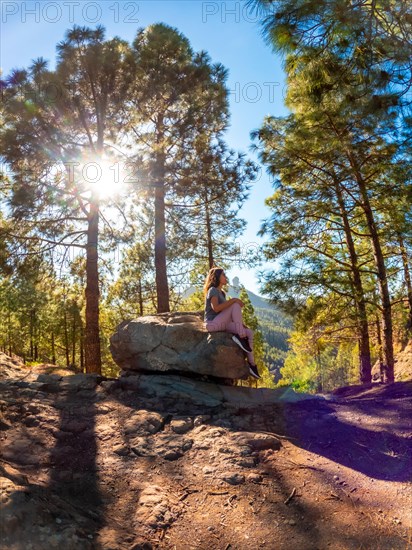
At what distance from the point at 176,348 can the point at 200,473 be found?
3.04 metres

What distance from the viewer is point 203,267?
1608 cm

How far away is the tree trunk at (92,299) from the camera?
9.88m

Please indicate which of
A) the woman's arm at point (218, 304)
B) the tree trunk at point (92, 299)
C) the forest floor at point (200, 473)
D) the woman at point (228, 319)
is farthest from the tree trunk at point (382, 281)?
the tree trunk at point (92, 299)

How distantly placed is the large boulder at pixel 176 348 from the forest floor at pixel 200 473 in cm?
99

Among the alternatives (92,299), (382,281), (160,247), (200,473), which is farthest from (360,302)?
(92,299)

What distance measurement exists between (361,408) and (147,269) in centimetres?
973

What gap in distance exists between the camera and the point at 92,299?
10.1m

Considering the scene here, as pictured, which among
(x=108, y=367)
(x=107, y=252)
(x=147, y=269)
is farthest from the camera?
(x=108, y=367)

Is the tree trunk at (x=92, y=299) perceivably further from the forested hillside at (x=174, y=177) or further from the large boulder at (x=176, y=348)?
the large boulder at (x=176, y=348)

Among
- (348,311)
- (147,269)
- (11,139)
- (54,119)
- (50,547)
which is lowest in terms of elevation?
A: (50,547)

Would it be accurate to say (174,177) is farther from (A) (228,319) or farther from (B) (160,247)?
(A) (228,319)

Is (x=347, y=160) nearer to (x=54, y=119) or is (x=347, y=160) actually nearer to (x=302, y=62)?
(x=302, y=62)

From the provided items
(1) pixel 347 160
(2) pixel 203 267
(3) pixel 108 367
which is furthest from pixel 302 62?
(3) pixel 108 367

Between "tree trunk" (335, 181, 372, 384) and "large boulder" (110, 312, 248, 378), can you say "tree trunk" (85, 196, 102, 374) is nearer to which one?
"large boulder" (110, 312, 248, 378)
